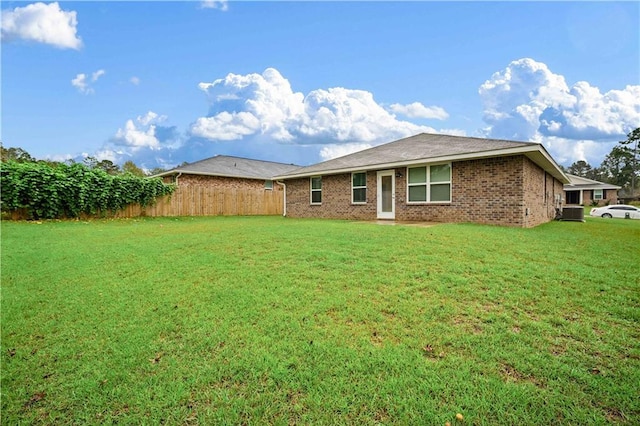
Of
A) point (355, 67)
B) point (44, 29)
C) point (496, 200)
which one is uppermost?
point (355, 67)

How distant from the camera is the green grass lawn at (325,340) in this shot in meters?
1.99

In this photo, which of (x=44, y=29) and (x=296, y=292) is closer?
(x=296, y=292)

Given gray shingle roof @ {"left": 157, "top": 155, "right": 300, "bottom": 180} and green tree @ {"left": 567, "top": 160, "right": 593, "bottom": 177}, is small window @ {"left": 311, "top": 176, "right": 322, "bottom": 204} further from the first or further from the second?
green tree @ {"left": 567, "top": 160, "right": 593, "bottom": 177}

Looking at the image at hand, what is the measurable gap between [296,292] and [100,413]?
6.98 ft

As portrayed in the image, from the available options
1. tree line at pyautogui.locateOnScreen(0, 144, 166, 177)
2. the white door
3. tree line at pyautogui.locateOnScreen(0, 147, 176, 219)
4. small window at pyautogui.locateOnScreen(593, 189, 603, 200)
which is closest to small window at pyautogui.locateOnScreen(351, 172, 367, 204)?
the white door

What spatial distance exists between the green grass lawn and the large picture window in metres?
6.26

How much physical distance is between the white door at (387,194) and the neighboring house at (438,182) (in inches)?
1.6

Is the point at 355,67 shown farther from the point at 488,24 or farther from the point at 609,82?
the point at 609,82

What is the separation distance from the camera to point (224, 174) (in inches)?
819

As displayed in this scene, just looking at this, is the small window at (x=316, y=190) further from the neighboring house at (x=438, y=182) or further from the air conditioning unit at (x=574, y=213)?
the air conditioning unit at (x=574, y=213)

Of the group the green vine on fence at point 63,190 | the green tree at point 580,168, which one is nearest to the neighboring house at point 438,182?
the green vine on fence at point 63,190

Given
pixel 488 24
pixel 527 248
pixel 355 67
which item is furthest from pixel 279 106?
pixel 527 248

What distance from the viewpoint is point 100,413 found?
199 centimetres

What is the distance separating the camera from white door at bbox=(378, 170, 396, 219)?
12.6m
